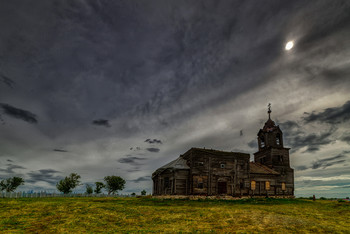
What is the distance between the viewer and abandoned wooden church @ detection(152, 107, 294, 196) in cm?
3459

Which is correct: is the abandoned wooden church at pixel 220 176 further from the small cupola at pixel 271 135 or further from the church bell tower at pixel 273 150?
the small cupola at pixel 271 135

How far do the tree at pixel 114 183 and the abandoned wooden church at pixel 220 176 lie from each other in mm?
35227

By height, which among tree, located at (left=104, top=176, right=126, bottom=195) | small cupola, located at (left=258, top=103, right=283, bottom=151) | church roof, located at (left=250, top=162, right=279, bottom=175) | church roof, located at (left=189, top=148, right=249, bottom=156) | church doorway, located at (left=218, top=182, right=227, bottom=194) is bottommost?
tree, located at (left=104, top=176, right=126, bottom=195)

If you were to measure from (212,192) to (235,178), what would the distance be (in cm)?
515

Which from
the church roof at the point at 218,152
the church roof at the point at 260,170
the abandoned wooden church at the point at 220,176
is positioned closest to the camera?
the abandoned wooden church at the point at 220,176

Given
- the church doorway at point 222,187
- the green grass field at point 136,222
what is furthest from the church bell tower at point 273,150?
the green grass field at point 136,222

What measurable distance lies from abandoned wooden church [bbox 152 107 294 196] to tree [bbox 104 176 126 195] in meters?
35.2

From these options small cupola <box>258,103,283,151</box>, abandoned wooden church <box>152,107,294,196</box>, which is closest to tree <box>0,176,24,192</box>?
abandoned wooden church <box>152,107,294,196</box>

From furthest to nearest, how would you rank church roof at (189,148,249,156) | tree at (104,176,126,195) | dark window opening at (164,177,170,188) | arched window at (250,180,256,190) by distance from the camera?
1. tree at (104,176,126,195)
2. arched window at (250,180,256,190)
3. church roof at (189,148,249,156)
4. dark window opening at (164,177,170,188)

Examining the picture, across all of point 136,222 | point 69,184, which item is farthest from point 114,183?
point 136,222

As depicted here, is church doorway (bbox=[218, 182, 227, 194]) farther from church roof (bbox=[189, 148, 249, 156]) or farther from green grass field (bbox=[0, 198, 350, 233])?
green grass field (bbox=[0, 198, 350, 233])

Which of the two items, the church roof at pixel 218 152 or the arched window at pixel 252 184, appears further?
the arched window at pixel 252 184

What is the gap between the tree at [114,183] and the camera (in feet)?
243

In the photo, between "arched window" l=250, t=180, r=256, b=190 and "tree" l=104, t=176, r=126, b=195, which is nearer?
"arched window" l=250, t=180, r=256, b=190
